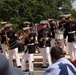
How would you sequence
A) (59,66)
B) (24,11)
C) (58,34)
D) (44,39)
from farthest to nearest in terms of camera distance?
(24,11) → (58,34) → (44,39) → (59,66)

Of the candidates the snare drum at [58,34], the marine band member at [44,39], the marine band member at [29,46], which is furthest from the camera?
the snare drum at [58,34]

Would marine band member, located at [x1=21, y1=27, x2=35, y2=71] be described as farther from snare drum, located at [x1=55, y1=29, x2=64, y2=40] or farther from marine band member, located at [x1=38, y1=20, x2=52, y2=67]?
snare drum, located at [x1=55, y1=29, x2=64, y2=40]

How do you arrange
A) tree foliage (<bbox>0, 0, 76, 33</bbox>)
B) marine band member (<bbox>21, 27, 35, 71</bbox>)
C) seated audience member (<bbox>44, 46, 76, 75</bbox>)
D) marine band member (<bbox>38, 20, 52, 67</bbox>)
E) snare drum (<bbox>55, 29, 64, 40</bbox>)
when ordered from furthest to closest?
tree foliage (<bbox>0, 0, 76, 33</bbox>), snare drum (<bbox>55, 29, 64, 40</bbox>), marine band member (<bbox>38, 20, 52, 67</bbox>), marine band member (<bbox>21, 27, 35, 71</bbox>), seated audience member (<bbox>44, 46, 76, 75</bbox>)

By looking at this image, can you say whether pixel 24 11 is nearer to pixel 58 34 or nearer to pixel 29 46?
pixel 58 34

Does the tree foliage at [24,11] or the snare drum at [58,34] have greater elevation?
the tree foliage at [24,11]

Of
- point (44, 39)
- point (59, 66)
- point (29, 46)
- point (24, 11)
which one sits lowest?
point (29, 46)

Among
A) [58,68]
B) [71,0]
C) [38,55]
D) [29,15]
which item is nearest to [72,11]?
[71,0]

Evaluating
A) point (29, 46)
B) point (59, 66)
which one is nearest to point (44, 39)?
point (29, 46)

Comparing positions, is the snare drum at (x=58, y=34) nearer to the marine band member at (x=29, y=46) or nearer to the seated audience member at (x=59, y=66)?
the marine band member at (x=29, y=46)

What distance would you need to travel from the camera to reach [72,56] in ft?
38.3

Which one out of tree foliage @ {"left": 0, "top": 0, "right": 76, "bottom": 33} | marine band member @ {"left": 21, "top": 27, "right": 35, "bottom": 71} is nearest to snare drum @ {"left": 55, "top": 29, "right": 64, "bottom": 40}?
marine band member @ {"left": 21, "top": 27, "right": 35, "bottom": 71}

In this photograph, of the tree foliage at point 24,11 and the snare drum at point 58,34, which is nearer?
the snare drum at point 58,34

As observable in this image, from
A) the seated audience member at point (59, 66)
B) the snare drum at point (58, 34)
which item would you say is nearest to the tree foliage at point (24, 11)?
the snare drum at point (58, 34)

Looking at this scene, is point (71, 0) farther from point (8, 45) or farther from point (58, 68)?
point (58, 68)
